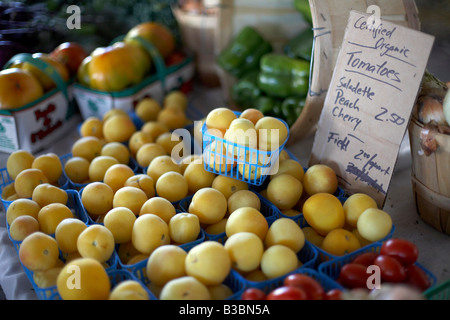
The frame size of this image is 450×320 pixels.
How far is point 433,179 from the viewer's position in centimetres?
142

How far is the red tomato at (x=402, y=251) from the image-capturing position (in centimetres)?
119

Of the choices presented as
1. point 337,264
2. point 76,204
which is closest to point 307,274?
point 337,264

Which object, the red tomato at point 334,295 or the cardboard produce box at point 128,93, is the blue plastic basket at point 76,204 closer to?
the cardboard produce box at point 128,93

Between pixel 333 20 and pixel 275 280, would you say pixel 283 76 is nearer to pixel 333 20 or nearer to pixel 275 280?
pixel 333 20

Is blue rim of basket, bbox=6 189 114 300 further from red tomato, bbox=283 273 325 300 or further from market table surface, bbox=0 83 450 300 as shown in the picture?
red tomato, bbox=283 273 325 300

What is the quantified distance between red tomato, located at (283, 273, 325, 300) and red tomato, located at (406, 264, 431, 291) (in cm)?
26

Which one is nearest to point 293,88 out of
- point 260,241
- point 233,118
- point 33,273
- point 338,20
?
point 338,20

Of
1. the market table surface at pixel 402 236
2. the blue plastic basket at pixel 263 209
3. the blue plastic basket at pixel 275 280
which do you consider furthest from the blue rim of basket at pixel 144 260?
the market table surface at pixel 402 236

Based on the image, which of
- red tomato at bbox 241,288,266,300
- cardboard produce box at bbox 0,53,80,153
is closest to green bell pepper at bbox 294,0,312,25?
cardboard produce box at bbox 0,53,80,153

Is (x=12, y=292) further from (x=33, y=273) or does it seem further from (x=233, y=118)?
(x=233, y=118)

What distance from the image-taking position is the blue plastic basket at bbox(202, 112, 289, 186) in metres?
1.44

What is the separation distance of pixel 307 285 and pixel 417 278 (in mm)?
307

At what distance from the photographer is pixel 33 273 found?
51.3 inches

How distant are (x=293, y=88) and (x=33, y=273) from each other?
137cm
